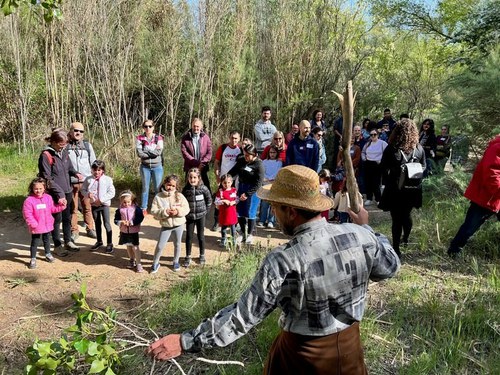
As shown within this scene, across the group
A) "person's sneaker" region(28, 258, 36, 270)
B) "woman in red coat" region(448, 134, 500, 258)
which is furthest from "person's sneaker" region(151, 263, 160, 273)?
"woman in red coat" region(448, 134, 500, 258)

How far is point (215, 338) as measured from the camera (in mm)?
1828

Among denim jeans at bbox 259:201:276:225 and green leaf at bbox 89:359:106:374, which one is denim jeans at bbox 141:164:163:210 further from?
green leaf at bbox 89:359:106:374

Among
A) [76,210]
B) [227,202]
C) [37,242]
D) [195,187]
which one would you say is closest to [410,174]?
[227,202]

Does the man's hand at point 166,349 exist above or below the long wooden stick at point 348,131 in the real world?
below

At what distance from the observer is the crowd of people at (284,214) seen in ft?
6.07

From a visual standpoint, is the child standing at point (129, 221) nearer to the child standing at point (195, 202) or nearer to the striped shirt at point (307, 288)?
the child standing at point (195, 202)

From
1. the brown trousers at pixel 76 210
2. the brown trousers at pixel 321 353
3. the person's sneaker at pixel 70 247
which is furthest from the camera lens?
the brown trousers at pixel 76 210

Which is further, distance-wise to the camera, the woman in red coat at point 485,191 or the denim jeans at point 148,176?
the denim jeans at point 148,176

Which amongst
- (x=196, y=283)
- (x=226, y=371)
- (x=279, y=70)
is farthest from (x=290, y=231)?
(x=279, y=70)

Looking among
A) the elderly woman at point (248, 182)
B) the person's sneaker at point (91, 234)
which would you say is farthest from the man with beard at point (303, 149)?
the person's sneaker at point (91, 234)

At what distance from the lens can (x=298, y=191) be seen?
190 centimetres

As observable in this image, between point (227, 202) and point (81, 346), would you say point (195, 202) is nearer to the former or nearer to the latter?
point (227, 202)

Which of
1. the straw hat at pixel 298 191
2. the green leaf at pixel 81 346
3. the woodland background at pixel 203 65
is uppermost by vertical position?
the woodland background at pixel 203 65

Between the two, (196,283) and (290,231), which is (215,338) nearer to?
(290,231)
